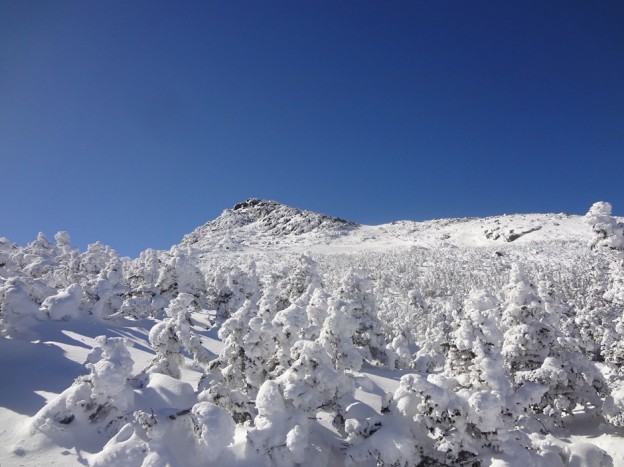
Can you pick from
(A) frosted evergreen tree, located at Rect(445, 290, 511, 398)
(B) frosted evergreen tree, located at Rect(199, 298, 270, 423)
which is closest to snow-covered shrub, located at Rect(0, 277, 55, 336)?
(B) frosted evergreen tree, located at Rect(199, 298, 270, 423)

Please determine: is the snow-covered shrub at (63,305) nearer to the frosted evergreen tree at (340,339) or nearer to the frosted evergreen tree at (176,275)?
the frosted evergreen tree at (176,275)

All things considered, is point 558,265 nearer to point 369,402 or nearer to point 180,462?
point 369,402

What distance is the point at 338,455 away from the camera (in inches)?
551

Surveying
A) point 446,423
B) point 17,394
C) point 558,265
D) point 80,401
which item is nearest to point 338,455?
point 446,423

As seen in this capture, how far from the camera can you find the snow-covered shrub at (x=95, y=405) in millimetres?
13094

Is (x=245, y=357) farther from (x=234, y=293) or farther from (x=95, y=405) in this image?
(x=234, y=293)

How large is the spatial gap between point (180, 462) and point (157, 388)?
18.6ft

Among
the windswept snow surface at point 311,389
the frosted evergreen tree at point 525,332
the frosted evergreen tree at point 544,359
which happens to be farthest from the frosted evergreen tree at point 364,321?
the frosted evergreen tree at point 525,332

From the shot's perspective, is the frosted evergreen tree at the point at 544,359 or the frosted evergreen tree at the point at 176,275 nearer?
the frosted evergreen tree at the point at 544,359

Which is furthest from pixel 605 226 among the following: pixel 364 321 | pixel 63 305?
pixel 63 305

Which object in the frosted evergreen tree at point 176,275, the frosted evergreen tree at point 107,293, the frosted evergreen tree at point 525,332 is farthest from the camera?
the frosted evergreen tree at point 176,275

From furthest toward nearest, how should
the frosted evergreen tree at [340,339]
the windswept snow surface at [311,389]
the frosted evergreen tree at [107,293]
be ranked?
1. the frosted evergreen tree at [107,293]
2. the frosted evergreen tree at [340,339]
3. the windswept snow surface at [311,389]

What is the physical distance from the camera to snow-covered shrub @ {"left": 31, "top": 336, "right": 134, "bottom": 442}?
13094 millimetres

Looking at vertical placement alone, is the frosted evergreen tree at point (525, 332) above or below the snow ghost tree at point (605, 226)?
below
